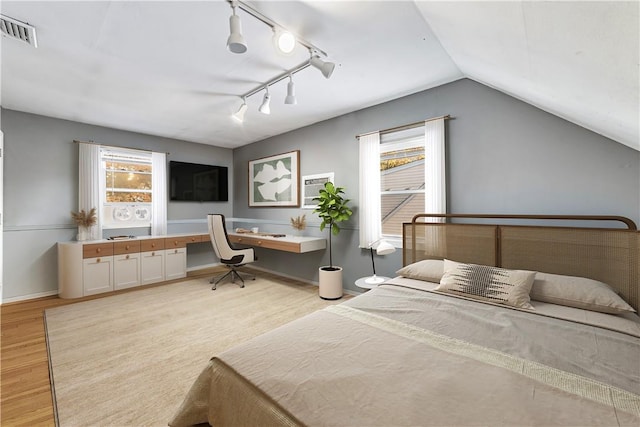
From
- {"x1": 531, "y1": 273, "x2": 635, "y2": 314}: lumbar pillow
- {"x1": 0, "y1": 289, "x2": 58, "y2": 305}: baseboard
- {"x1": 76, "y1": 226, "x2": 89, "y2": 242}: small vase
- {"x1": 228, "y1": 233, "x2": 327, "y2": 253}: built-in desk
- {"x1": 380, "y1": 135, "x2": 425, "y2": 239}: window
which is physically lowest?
{"x1": 0, "y1": 289, "x2": 58, "y2": 305}: baseboard

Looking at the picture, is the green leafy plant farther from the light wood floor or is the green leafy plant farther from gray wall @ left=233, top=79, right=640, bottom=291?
the light wood floor

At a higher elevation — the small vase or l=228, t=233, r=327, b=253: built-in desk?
the small vase

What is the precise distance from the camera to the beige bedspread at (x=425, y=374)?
2.99ft

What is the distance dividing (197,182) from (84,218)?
6.28ft

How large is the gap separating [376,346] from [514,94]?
8.40 ft

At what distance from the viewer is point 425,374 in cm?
111

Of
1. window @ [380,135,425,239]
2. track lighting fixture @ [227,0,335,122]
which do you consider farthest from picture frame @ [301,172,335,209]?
track lighting fixture @ [227,0,335,122]

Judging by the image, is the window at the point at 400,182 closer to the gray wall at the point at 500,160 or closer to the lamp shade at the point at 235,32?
the gray wall at the point at 500,160

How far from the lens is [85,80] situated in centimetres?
278

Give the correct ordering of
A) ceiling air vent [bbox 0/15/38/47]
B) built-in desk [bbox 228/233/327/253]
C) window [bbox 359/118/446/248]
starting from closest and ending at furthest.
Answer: ceiling air vent [bbox 0/15/38/47]
window [bbox 359/118/446/248]
built-in desk [bbox 228/233/327/253]

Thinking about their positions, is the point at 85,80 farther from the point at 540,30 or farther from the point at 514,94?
the point at 514,94

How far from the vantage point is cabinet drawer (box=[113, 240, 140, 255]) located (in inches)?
160

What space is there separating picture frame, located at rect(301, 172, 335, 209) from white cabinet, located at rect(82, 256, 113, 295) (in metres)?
3.10

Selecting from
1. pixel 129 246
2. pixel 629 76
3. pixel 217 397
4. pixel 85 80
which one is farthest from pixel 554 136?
pixel 129 246
